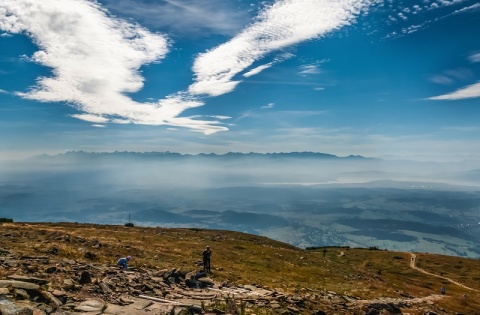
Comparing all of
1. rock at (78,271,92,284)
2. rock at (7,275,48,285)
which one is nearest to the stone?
rock at (7,275,48,285)

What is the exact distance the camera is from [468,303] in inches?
2200

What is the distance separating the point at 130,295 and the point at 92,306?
14.7 feet

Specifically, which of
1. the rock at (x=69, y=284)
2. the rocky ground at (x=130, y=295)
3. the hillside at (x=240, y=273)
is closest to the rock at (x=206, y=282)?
the rocky ground at (x=130, y=295)

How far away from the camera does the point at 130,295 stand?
23.8m

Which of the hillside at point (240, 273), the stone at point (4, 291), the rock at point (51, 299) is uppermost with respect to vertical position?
the stone at point (4, 291)

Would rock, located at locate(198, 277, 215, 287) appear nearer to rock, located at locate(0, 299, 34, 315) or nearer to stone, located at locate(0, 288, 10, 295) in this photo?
stone, located at locate(0, 288, 10, 295)

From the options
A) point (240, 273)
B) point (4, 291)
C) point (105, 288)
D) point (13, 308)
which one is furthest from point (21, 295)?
point (240, 273)

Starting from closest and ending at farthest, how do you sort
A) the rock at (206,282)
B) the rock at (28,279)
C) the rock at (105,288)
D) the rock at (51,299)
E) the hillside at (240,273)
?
1. the rock at (51,299)
2. the rock at (28,279)
3. the rock at (105,288)
4. the hillside at (240,273)
5. the rock at (206,282)

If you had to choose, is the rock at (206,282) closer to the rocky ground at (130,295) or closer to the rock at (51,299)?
the rocky ground at (130,295)

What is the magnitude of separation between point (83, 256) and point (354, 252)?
10754 cm

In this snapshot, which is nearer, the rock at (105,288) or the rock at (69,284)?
the rock at (69,284)

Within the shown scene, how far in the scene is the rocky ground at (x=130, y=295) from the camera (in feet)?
61.1

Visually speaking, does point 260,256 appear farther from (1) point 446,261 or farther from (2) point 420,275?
(1) point 446,261

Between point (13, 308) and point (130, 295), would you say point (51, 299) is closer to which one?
point (13, 308)
